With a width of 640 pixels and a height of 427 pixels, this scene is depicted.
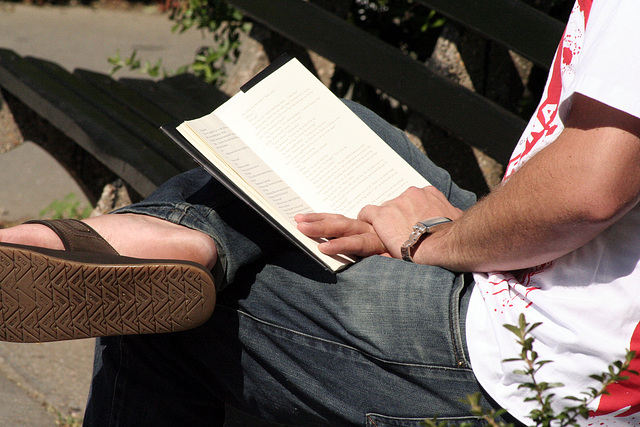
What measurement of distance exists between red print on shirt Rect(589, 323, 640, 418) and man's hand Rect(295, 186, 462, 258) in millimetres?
483

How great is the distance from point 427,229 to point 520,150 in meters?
0.24

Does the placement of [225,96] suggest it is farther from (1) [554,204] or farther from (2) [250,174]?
(1) [554,204]

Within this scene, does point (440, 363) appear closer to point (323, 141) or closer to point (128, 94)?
point (323, 141)

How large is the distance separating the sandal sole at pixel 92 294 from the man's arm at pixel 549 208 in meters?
0.28

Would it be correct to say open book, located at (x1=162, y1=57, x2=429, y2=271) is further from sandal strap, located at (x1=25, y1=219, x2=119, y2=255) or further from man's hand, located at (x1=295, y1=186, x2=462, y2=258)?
sandal strap, located at (x1=25, y1=219, x2=119, y2=255)

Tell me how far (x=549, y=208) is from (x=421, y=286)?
0.32m

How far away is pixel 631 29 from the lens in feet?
3.29

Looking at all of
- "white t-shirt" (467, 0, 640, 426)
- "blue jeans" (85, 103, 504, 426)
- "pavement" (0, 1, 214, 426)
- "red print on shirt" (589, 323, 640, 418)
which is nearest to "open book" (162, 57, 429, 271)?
"blue jeans" (85, 103, 504, 426)

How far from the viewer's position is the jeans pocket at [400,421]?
50.0 inches

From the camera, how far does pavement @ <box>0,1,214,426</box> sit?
2158 millimetres

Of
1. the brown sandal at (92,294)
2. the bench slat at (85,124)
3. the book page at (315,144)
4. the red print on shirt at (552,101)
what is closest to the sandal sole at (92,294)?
the brown sandal at (92,294)

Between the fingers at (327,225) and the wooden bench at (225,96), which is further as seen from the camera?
the wooden bench at (225,96)

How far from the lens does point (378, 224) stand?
4.80 ft

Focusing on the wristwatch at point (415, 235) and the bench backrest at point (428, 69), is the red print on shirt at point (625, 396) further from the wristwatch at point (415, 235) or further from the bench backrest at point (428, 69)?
the bench backrest at point (428, 69)
